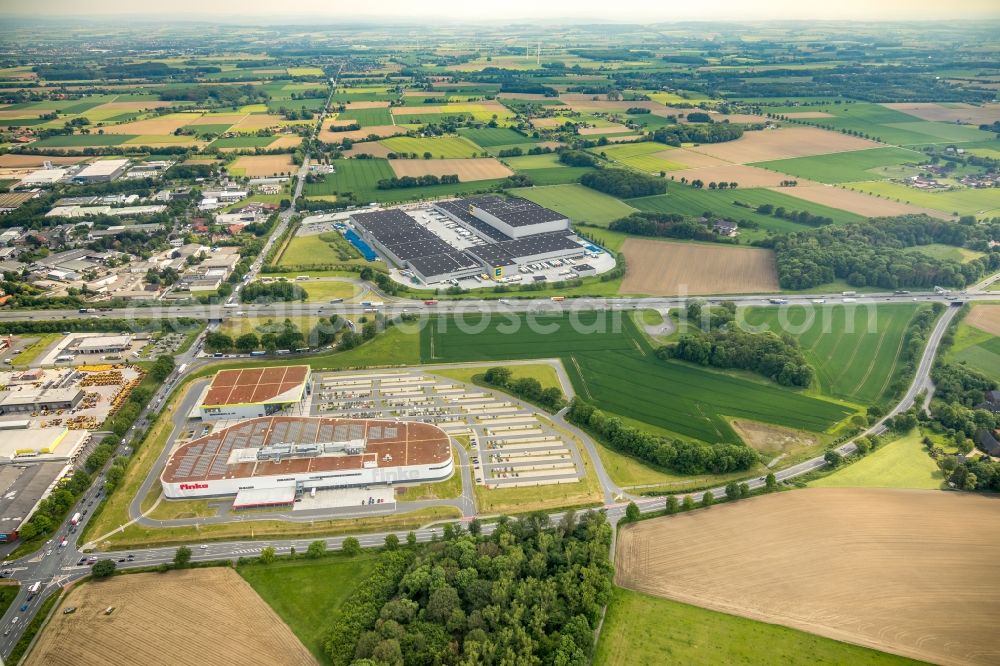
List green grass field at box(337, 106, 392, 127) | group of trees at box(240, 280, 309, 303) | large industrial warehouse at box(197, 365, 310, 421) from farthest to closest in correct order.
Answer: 1. green grass field at box(337, 106, 392, 127)
2. group of trees at box(240, 280, 309, 303)
3. large industrial warehouse at box(197, 365, 310, 421)

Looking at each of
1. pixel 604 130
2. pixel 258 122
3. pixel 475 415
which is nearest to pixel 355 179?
pixel 258 122

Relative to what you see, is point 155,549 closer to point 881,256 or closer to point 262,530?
point 262,530

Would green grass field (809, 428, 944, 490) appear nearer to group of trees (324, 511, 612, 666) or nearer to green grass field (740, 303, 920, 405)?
green grass field (740, 303, 920, 405)

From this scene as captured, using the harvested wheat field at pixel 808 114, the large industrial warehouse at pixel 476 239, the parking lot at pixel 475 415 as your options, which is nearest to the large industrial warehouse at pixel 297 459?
the parking lot at pixel 475 415

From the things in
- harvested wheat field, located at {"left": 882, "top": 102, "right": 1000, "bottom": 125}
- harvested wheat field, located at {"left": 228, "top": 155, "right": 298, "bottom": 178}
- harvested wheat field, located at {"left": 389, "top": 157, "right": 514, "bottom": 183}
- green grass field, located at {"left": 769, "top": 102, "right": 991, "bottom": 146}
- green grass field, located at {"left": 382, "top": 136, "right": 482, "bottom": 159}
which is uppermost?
harvested wheat field, located at {"left": 882, "top": 102, "right": 1000, "bottom": 125}

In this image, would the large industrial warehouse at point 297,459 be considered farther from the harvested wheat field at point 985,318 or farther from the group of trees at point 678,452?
the harvested wheat field at point 985,318

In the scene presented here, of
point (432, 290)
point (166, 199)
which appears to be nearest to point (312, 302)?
point (432, 290)

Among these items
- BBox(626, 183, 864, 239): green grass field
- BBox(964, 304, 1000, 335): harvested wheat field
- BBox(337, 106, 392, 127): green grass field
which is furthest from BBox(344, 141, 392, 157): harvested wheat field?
BBox(964, 304, 1000, 335): harvested wheat field
